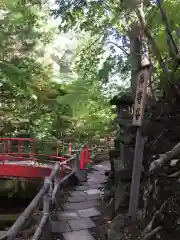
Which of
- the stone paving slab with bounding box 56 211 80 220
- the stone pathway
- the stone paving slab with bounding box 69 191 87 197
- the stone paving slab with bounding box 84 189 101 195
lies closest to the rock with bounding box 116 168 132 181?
the stone pathway

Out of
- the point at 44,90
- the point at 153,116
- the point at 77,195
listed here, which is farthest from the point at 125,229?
the point at 44,90

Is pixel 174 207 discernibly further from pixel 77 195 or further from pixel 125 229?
pixel 77 195

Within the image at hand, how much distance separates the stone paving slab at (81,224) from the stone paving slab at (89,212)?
0.25 meters

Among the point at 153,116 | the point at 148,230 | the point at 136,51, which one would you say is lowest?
the point at 148,230

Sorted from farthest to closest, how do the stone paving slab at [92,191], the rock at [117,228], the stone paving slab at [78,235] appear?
the stone paving slab at [92,191], the stone paving slab at [78,235], the rock at [117,228]

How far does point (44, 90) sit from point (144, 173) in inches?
300

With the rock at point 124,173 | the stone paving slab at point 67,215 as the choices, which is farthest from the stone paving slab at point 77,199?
the rock at point 124,173

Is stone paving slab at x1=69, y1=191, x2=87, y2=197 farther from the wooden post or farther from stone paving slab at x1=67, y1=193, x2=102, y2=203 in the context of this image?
the wooden post

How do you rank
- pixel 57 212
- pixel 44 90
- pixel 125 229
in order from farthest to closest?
1. pixel 44 90
2. pixel 57 212
3. pixel 125 229

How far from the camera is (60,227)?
15.4 ft

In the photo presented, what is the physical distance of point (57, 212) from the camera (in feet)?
18.2

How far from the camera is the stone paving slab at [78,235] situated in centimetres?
426

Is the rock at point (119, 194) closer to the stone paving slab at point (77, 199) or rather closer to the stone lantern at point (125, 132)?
the stone lantern at point (125, 132)

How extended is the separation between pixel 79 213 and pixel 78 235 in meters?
1.17
